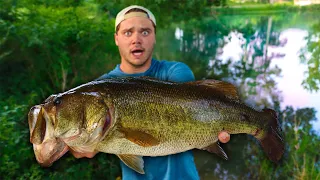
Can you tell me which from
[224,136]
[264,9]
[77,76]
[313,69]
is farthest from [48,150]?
[264,9]

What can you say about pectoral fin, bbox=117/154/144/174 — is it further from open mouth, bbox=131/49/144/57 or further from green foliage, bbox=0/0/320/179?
green foliage, bbox=0/0/320/179

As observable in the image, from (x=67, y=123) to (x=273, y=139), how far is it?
1.15 meters

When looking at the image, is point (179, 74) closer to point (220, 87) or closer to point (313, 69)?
point (220, 87)

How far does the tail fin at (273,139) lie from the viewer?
1857 mm

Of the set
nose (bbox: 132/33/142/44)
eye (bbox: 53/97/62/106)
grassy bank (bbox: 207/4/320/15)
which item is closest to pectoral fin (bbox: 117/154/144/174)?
eye (bbox: 53/97/62/106)

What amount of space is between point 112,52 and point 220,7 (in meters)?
3.28

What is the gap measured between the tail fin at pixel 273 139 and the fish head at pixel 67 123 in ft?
2.99

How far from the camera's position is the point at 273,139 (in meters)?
1.87

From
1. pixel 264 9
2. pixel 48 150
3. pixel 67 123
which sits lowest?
pixel 48 150

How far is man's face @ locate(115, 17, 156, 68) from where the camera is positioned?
1.93m

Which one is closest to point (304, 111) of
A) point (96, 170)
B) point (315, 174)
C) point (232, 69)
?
point (232, 69)

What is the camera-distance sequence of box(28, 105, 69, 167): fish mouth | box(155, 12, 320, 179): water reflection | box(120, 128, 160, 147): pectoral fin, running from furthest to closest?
box(155, 12, 320, 179): water reflection, box(120, 128, 160, 147): pectoral fin, box(28, 105, 69, 167): fish mouth

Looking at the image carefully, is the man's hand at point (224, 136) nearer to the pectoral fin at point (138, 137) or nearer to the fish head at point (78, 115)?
the pectoral fin at point (138, 137)

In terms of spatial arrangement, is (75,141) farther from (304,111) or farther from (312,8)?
(312,8)
